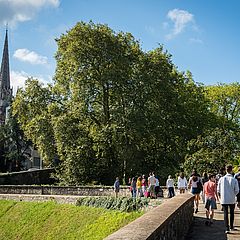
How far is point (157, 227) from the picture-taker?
247 inches

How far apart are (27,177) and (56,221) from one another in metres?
22.6

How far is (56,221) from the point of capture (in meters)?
24.5

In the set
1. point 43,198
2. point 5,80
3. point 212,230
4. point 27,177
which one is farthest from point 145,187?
point 5,80

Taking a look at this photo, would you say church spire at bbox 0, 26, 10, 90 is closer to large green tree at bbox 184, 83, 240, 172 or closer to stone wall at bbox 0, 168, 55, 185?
stone wall at bbox 0, 168, 55, 185

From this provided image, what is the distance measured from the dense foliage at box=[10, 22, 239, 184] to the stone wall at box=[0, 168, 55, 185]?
5.16 m

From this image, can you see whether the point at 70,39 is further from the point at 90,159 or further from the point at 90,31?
the point at 90,159

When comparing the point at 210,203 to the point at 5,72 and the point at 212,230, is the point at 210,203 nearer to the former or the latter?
the point at 212,230

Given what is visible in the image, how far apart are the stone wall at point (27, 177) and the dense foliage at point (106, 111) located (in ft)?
16.9

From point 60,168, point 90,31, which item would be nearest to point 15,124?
point 60,168

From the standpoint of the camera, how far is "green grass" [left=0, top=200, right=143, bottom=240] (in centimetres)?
2123

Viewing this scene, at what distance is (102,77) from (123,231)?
32921 mm

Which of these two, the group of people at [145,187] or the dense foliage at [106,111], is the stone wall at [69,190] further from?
the dense foliage at [106,111]

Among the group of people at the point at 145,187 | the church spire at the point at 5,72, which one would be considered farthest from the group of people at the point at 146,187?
the church spire at the point at 5,72

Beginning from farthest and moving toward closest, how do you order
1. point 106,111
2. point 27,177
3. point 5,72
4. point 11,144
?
point 5,72 → point 11,144 → point 27,177 → point 106,111
